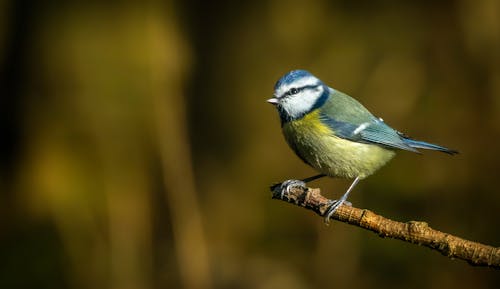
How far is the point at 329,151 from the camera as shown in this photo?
3.39 ft

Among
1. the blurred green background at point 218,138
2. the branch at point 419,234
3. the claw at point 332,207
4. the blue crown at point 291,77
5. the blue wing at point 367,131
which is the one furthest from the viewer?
the blurred green background at point 218,138

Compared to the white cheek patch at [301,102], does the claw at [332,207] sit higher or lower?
lower

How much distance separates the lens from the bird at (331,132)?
3.26ft

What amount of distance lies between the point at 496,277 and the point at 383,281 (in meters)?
0.43

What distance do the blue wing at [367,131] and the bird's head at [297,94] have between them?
0.04 meters

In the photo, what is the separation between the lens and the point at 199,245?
257 cm

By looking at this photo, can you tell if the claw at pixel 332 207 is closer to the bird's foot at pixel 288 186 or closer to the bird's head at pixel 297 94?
the bird's foot at pixel 288 186

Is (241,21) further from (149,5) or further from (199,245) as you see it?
(199,245)

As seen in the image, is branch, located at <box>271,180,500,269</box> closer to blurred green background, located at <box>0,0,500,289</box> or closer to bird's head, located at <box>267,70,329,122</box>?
bird's head, located at <box>267,70,329,122</box>

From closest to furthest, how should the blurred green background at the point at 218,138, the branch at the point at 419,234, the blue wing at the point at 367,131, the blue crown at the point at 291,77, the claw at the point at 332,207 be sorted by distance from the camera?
1. the branch at the point at 419,234
2. the claw at the point at 332,207
3. the blue crown at the point at 291,77
4. the blue wing at the point at 367,131
5. the blurred green background at the point at 218,138

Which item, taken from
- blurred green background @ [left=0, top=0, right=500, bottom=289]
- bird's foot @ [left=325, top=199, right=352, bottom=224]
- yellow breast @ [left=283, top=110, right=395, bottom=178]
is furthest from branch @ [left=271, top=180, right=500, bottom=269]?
blurred green background @ [left=0, top=0, right=500, bottom=289]

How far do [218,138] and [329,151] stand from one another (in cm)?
168

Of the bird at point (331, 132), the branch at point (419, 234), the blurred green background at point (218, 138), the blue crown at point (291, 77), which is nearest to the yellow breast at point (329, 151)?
the bird at point (331, 132)

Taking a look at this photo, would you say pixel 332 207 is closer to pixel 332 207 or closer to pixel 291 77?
pixel 332 207
